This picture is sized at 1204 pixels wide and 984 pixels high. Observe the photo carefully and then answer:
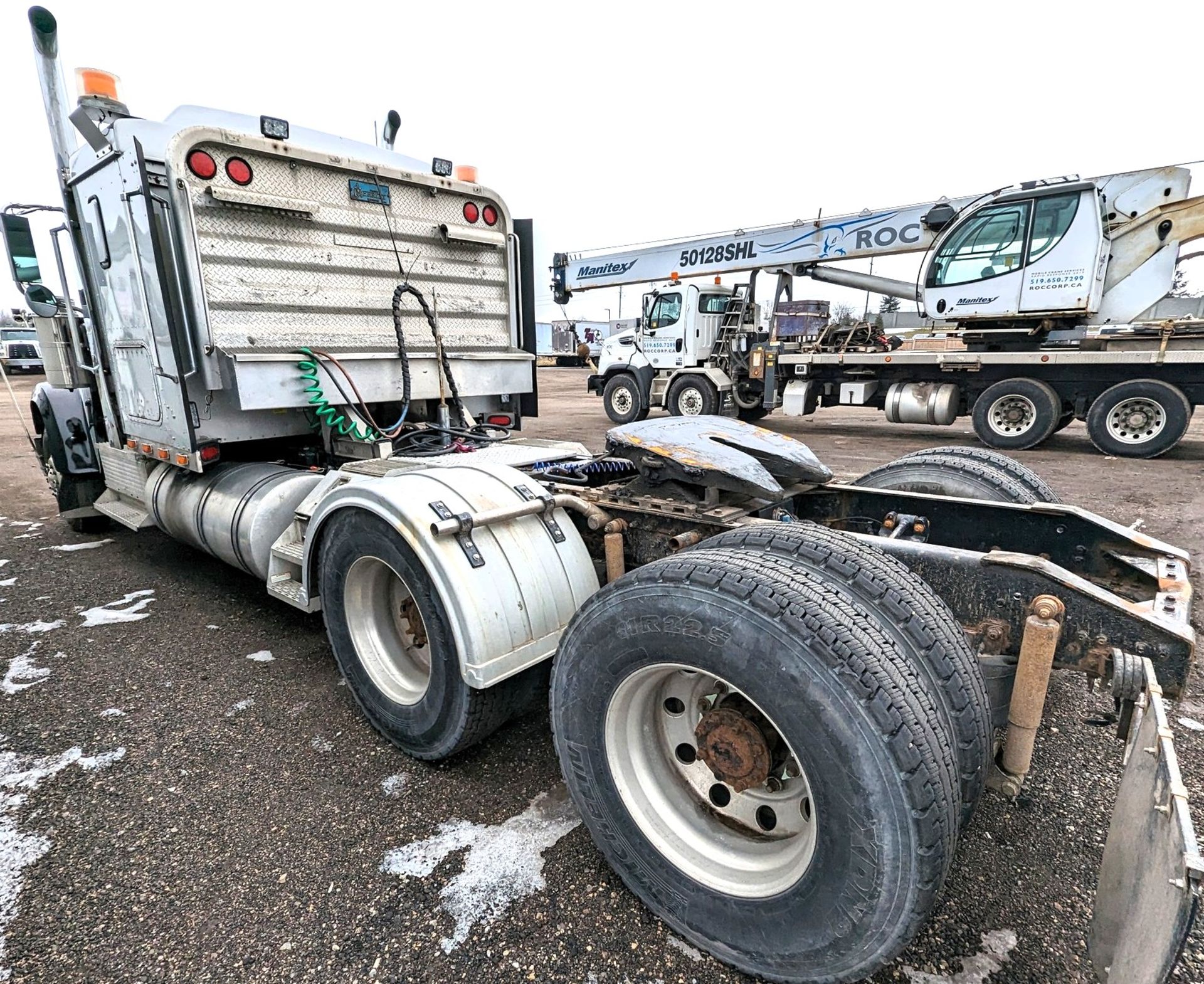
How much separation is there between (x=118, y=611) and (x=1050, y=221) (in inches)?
440

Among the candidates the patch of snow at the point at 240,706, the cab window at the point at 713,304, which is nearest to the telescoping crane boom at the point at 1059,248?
the cab window at the point at 713,304

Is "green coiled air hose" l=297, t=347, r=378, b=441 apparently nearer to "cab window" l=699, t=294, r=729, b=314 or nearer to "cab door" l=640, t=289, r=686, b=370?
"cab door" l=640, t=289, r=686, b=370

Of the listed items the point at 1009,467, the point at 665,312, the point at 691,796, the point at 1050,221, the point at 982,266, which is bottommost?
the point at 691,796

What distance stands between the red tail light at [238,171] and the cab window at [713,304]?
9.99m

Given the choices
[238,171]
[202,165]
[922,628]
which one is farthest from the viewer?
[238,171]

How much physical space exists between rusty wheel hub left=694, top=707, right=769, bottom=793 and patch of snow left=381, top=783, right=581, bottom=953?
68cm

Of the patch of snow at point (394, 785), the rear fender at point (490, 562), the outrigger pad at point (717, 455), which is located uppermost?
the outrigger pad at point (717, 455)

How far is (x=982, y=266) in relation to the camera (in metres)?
9.23

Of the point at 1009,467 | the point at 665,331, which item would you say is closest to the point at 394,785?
the point at 1009,467

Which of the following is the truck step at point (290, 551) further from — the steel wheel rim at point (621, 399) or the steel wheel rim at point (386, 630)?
the steel wheel rim at point (621, 399)

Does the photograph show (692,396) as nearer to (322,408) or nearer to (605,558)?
(322,408)

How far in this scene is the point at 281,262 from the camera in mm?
3576

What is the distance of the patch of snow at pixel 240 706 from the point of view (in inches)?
112

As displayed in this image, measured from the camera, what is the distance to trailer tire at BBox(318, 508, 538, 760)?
7.39ft
